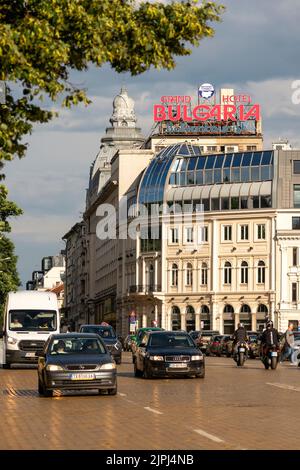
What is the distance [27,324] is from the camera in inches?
1907

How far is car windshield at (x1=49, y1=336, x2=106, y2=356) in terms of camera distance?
29.5 m

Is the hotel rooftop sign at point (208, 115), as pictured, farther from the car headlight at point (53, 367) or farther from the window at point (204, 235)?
the car headlight at point (53, 367)

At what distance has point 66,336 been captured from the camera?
30094 millimetres

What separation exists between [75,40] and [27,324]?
104 feet

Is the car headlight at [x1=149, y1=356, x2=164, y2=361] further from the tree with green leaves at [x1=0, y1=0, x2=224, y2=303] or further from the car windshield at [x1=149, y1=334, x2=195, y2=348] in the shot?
the tree with green leaves at [x1=0, y1=0, x2=224, y2=303]

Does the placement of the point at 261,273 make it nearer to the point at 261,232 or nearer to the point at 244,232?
the point at 261,232

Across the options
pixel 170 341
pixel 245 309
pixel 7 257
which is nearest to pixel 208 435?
pixel 170 341

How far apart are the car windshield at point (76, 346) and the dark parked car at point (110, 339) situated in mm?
20140

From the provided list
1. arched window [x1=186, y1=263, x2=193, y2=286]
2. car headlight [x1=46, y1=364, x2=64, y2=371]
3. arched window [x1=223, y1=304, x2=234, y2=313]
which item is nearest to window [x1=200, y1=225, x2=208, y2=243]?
arched window [x1=186, y1=263, x2=193, y2=286]

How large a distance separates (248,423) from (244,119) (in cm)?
12945

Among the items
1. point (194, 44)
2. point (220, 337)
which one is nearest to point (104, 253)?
point (220, 337)

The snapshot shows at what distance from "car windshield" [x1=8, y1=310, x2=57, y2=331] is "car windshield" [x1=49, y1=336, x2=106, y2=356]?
18.6m

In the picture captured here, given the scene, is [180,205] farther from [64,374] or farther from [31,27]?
[31,27]

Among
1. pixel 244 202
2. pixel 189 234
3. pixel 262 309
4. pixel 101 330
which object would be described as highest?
pixel 244 202
